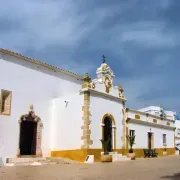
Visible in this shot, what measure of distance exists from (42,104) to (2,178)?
888cm

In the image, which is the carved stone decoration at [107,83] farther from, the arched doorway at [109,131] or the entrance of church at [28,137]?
the entrance of church at [28,137]

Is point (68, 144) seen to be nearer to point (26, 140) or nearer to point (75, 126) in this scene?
point (75, 126)

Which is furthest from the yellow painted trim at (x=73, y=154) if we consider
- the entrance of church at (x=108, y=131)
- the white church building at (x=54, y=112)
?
the entrance of church at (x=108, y=131)

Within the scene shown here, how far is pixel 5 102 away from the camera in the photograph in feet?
49.9

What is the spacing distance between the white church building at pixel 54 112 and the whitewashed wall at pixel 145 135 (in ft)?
6.82

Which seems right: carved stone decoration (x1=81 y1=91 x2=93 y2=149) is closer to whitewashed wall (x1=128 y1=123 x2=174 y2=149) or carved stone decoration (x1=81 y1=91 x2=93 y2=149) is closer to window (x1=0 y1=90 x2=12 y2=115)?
window (x1=0 y1=90 x2=12 y2=115)

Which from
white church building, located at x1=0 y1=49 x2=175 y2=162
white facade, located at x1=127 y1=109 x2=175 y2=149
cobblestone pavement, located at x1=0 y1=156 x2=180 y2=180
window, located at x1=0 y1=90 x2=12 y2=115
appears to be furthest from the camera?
white facade, located at x1=127 y1=109 x2=175 y2=149

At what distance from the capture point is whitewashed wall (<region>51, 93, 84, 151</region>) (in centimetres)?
1650

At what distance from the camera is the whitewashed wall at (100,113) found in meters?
16.9

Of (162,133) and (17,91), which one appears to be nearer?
(17,91)

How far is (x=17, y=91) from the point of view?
52.0 feet

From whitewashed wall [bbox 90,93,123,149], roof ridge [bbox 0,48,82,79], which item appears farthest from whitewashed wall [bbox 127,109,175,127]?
roof ridge [bbox 0,48,82,79]

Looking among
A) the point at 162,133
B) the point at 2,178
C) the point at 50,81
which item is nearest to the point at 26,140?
the point at 50,81

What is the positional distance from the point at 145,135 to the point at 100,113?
6.67 m
